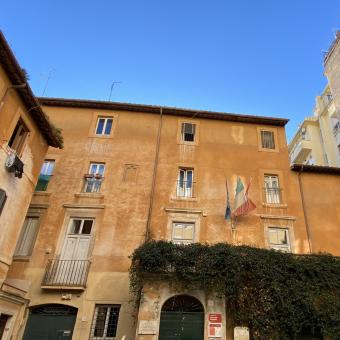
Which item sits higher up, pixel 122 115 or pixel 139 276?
pixel 122 115

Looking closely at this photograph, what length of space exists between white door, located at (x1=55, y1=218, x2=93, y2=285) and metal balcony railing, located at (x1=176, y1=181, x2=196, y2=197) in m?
4.69

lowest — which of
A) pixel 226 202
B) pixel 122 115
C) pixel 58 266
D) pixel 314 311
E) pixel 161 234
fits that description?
pixel 314 311

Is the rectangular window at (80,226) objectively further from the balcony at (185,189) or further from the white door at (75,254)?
the balcony at (185,189)

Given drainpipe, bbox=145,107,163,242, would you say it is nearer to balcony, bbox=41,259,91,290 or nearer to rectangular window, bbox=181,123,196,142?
rectangular window, bbox=181,123,196,142

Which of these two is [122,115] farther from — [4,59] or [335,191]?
[335,191]

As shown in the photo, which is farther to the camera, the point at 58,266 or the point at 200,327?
the point at 58,266

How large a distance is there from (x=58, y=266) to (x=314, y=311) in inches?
412

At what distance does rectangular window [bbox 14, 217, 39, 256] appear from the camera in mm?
14547

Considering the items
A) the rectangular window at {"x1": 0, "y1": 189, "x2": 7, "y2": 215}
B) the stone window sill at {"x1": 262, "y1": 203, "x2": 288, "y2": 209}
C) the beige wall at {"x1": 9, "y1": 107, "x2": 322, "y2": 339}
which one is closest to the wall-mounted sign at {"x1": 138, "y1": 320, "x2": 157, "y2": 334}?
the beige wall at {"x1": 9, "y1": 107, "x2": 322, "y2": 339}

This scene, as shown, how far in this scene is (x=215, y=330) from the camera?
1150 cm

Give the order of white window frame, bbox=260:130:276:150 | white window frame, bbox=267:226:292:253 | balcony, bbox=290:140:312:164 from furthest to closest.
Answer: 1. balcony, bbox=290:140:312:164
2. white window frame, bbox=260:130:276:150
3. white window frame, bbox=267:226:292:253

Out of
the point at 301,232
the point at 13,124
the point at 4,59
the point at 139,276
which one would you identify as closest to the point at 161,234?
the point at 139,276

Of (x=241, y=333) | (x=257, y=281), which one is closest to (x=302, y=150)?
(x=257, y=281)

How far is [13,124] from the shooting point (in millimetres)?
12133
